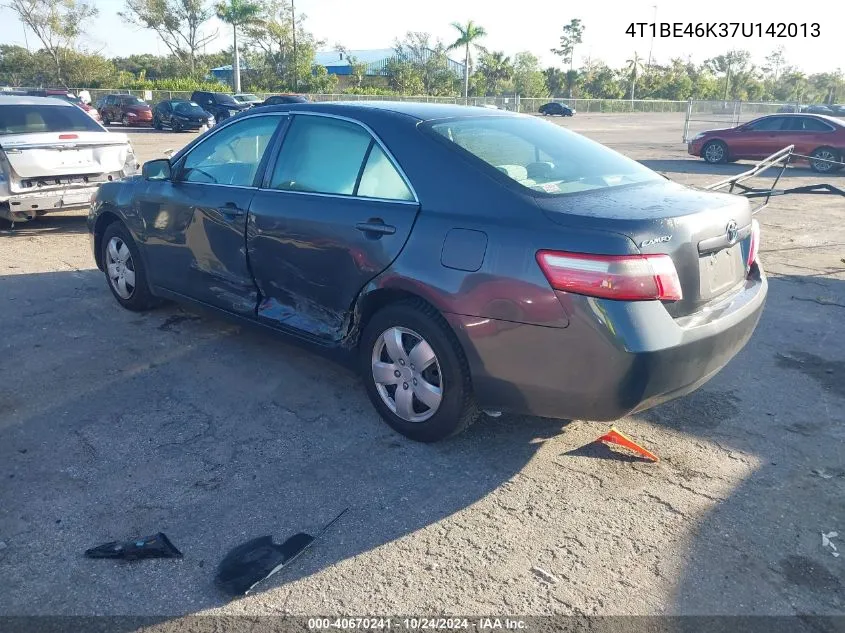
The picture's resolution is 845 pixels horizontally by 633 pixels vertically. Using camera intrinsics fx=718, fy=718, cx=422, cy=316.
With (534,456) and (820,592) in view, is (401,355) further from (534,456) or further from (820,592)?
(820,592)

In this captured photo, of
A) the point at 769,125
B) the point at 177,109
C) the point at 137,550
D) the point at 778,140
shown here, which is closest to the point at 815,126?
the point at 778,140

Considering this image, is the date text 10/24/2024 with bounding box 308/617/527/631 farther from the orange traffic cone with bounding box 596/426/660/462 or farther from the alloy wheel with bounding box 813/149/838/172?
the alloy wheel with bounding box 813/149/838/172

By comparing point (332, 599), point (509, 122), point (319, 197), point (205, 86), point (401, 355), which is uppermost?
point (205, 86)

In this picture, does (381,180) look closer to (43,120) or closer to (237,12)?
(43,120)

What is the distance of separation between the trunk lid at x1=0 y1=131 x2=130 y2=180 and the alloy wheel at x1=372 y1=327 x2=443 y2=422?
20.5 ft

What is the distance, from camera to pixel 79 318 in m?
5.53

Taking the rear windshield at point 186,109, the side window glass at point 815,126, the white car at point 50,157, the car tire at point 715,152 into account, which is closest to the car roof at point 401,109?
the white car at point 50,157

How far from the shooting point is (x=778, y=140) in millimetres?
18266

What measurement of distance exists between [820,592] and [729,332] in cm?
117

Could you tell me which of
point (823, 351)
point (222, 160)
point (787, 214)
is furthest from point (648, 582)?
point (787, 214)

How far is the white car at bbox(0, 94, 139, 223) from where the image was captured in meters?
7.96

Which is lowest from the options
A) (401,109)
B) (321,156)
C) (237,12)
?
(321,156)

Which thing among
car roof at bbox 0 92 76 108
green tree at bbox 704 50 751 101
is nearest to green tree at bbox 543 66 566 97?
green tree at bbox 704 50 751 101

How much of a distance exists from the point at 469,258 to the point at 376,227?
0.61 m
